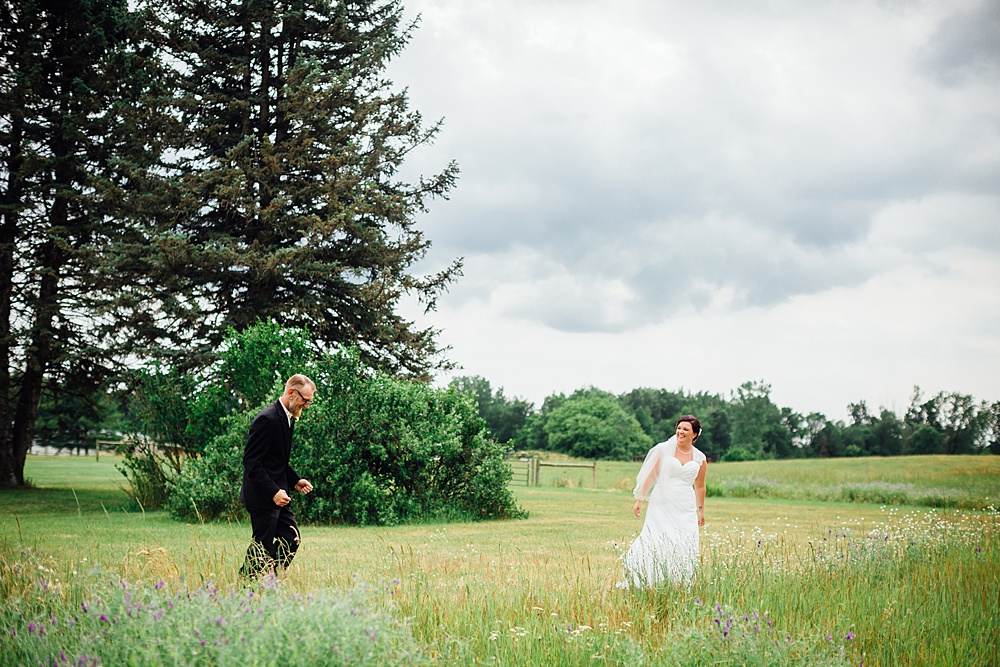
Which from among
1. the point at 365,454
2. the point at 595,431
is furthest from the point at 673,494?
the point at 595,431

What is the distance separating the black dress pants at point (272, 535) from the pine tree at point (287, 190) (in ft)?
43.0

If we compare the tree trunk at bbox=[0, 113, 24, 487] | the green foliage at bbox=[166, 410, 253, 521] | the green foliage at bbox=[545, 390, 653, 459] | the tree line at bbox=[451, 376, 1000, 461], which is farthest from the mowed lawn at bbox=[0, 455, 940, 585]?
the green foliage at bbox=[545, 390, 653, 459]

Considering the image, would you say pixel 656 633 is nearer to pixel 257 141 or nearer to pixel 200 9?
pixel 257 141

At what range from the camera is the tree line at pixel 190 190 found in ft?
68.4

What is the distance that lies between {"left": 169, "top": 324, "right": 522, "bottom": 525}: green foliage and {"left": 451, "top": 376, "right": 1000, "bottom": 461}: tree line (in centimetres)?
5482

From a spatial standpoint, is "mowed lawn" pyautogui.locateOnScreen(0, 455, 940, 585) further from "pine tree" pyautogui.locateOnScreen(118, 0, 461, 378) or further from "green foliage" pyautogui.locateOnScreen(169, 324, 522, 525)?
"pine tree" pyautogui.locateOnScreen(118, 0, 461, 378)

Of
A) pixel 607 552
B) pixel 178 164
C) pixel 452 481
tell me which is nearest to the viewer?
pixel 607 552

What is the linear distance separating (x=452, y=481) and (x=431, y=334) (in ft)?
21.3

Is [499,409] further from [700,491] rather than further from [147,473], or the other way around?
[700,491]

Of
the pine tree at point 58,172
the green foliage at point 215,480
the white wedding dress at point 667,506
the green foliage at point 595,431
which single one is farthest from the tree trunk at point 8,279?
the green foliage at point 595,431

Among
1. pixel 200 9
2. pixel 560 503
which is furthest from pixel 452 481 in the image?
pixel 200 9

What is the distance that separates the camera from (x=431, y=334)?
76.2 feet

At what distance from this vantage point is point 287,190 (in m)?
21.4

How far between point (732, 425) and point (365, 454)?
85.8 meters
